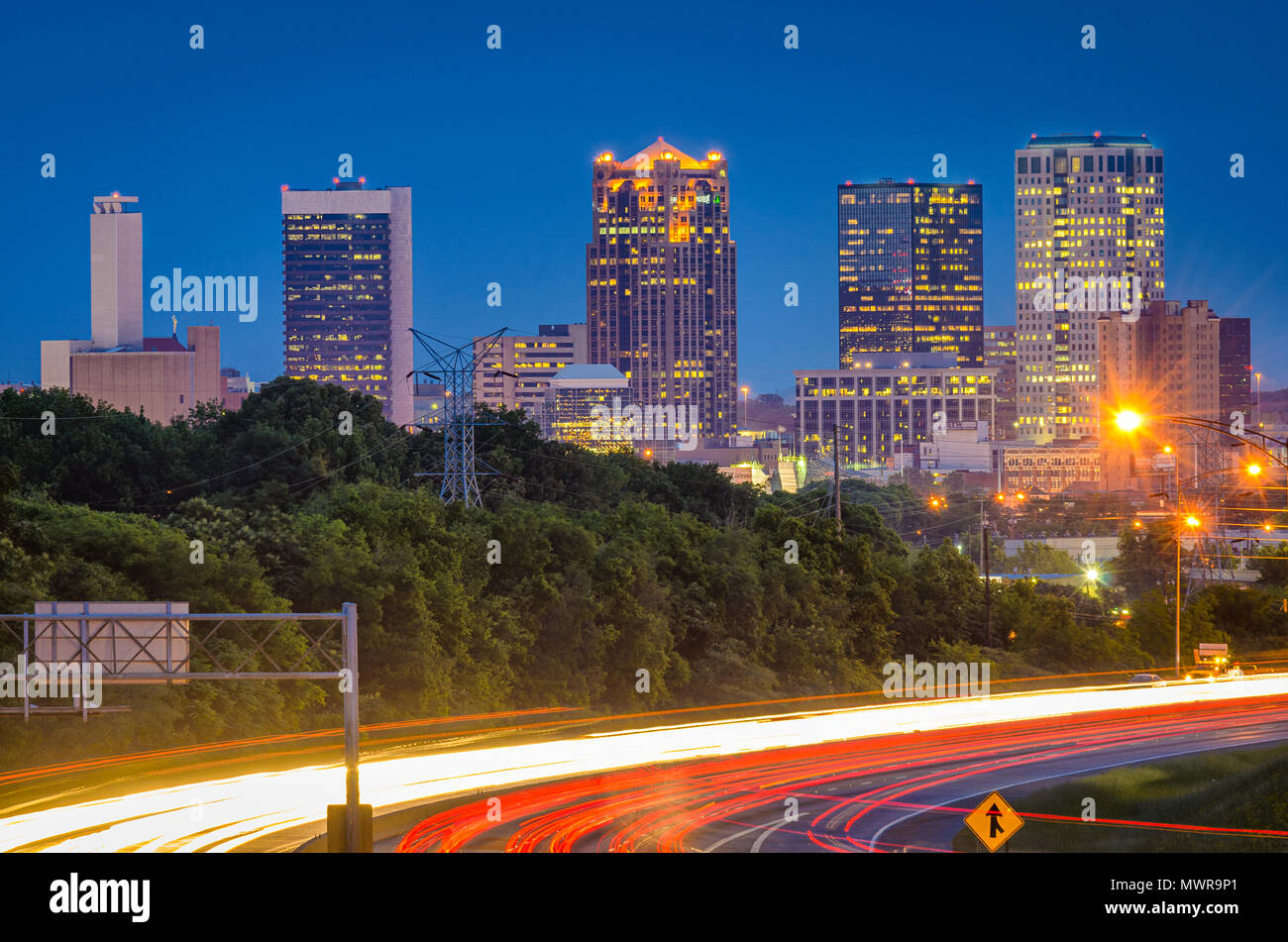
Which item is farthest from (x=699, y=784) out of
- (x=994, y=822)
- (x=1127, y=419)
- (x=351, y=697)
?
(x=994, y=822)

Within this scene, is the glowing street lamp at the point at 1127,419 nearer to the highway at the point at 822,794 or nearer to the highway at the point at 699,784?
the highway at the point at 822,794

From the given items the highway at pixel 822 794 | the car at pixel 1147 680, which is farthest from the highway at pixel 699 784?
the car at pixel 1147 680

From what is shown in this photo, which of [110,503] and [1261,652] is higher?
[110,503]

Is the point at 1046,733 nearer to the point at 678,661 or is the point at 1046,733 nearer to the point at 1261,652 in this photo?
the point at 678,661

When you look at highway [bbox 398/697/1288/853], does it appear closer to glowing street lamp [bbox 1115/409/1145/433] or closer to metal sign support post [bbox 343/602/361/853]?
metal sign support post [bbox 343/602/361/853]

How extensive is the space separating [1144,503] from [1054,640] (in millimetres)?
→ 82210

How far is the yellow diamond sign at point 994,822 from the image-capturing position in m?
21.2

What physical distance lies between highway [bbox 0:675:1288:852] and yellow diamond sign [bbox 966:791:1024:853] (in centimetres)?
684

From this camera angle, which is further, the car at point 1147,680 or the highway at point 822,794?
the car at point 1147,680

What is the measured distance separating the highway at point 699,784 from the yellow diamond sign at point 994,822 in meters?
6.84

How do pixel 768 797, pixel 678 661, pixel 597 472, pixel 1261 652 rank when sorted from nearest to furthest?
pixel 768 797 → pixel 678 661 → pixel 1261 652 → pixel 597 472

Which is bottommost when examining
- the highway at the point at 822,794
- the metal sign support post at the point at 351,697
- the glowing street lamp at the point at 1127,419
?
the highway at the point at 822,794
